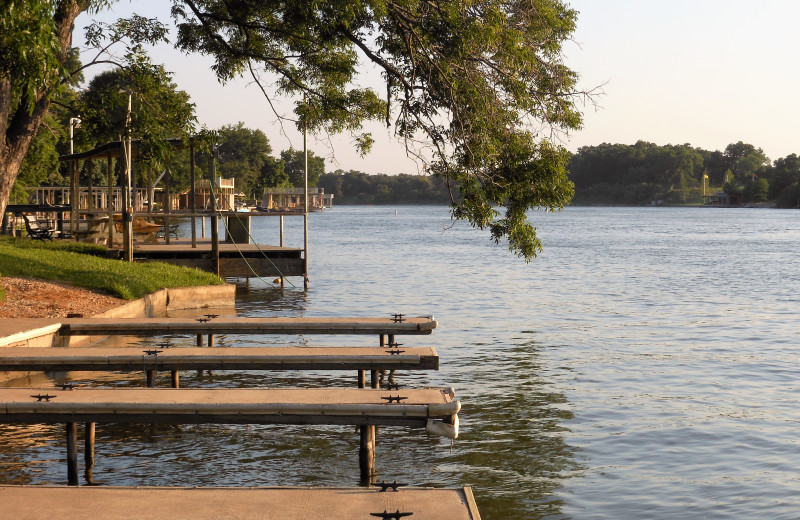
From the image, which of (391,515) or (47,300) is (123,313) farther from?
(391,515)

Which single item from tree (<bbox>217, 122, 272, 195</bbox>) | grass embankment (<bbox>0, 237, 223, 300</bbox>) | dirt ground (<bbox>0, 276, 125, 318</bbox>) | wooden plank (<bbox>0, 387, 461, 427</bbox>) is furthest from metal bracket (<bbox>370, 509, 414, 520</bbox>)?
tree (<bbox>217, 122, 272, 195</bbox>)

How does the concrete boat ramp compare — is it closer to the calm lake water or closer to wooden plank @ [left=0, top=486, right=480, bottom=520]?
wooden plank @ [left=0, top=486, right=480, bottom=520]

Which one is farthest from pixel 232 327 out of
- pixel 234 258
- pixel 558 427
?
pixel 234 258

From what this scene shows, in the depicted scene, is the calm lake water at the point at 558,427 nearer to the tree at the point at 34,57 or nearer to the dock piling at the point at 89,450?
the dock piling at the point at 89,450

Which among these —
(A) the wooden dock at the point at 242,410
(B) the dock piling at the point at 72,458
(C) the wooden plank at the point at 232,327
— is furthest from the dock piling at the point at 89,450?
(C) the wooden plank at the point at 232,327

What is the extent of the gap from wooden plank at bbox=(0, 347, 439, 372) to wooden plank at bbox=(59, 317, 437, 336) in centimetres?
194

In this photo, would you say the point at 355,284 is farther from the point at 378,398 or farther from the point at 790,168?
the point at 790,168

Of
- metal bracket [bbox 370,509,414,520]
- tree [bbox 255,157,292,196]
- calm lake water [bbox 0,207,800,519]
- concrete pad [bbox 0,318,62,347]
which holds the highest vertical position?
tree [bbox 255,157,292,196]

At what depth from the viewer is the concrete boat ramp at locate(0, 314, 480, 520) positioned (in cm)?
579

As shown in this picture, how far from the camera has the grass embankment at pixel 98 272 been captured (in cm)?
1895

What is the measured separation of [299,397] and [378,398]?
26.4 inches

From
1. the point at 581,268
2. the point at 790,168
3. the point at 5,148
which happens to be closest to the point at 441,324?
the point at 5,148

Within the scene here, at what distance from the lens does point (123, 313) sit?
1708cm

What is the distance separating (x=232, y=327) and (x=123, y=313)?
17.7ft
